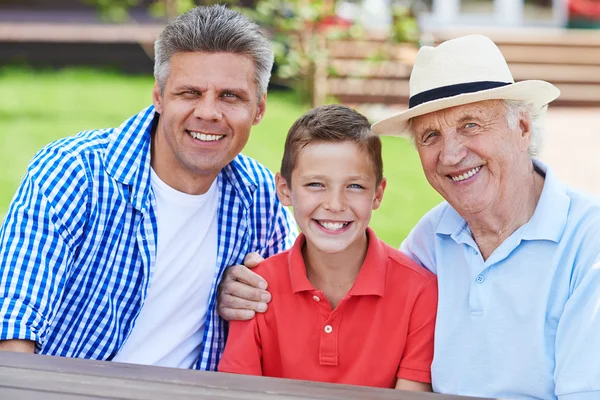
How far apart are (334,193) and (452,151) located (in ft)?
1.24

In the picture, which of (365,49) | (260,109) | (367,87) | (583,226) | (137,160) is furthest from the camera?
(365,49)

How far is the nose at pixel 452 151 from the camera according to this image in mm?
2289

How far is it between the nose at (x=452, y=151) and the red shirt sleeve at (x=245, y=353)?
2.45 feet

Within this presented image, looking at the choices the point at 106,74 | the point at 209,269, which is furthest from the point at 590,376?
the point at 106,74

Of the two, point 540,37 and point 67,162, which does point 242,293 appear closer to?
point 67,162

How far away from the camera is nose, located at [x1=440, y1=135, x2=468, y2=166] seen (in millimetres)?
2289

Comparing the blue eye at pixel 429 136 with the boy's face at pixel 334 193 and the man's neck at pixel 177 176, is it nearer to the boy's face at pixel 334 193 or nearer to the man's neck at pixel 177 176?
the boy's face at pixel 334 193

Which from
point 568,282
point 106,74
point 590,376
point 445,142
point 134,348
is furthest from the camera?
point 106,74

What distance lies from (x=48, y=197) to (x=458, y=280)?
4.03ft

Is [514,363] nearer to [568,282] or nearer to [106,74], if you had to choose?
[568,282]

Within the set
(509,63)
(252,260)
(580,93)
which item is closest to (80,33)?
(509,63)

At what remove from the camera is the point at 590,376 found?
2023 millimetres

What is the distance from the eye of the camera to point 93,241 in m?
2.51

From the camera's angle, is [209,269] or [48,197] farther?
[209,269]
